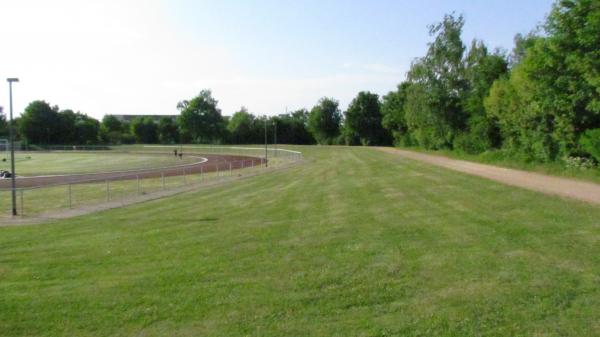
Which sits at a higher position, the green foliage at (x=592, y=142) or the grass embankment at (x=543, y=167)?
the green foliage at (x=592, y=142)

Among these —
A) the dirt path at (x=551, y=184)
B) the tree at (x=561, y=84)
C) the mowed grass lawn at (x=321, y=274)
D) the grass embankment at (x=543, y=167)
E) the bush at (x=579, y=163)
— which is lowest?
the mowed grass lawn at (x=321, y=274)

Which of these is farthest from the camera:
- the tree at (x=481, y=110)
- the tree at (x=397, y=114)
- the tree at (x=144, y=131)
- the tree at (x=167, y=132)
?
the tree at (x=167, y=132)

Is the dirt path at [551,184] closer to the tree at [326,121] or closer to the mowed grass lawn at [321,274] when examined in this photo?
the mowed grass lawn at [321,274]

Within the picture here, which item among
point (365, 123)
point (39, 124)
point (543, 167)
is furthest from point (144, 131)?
point (543, 167)

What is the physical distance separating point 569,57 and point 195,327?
19.7 meters

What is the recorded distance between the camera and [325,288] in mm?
7008

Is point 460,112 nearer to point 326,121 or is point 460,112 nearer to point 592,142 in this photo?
point 592,142

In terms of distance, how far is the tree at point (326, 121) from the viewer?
337ft

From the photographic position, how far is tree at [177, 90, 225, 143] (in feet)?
392

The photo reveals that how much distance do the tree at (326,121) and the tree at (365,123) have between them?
10.1 meters

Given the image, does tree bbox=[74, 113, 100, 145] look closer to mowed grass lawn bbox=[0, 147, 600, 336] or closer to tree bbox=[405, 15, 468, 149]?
tree bbox=[405, 15, 468, 149]

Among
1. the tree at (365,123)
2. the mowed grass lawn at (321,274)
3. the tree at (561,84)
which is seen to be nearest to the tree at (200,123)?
the tree at (365,123)

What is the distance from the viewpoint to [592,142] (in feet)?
66.3

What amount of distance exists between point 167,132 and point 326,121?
3973cm
